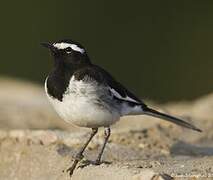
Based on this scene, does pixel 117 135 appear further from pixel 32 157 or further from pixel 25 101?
pixel 25 101

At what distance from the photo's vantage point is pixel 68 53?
8383 millimetres

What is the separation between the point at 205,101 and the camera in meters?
13.5

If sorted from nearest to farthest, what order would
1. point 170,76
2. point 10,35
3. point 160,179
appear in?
point 160,179 → point 170,76 → point 10,35

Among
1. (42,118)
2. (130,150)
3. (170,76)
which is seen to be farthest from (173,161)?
(170,76)

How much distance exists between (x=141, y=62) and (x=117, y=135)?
10971 millimetres

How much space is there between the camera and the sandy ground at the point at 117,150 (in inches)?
307

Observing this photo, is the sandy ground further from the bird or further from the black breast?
the black breast

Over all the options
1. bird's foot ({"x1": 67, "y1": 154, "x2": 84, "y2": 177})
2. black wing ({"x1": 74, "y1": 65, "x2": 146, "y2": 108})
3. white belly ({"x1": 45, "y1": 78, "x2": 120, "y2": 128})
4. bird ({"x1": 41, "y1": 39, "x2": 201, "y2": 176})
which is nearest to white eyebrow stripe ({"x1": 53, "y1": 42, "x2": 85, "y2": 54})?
bird ({"x1": 41, "y1": 39, "x2": 201, "y2": 176})

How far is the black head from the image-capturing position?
8.35 meters

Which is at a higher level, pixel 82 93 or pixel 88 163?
pixel 82 93

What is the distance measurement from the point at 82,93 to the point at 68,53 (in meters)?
0.57

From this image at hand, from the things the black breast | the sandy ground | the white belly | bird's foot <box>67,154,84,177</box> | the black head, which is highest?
the black head

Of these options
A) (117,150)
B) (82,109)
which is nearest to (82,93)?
(82,109)

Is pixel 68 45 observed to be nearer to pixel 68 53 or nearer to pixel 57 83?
pixel 68 53
